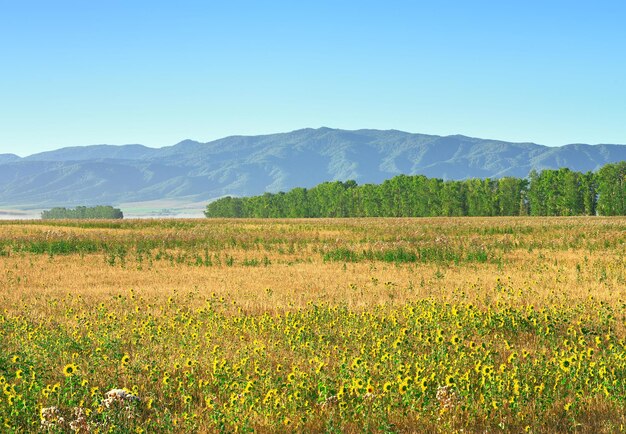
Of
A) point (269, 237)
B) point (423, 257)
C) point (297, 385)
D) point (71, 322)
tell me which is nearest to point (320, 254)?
point (423, 257)

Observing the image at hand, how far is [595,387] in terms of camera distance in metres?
9.27

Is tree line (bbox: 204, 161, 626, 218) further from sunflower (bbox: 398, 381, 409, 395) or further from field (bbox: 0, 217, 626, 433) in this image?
sunflower (bbox: 398, 381, 409, 395)

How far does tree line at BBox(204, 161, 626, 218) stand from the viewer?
104375 millimetres

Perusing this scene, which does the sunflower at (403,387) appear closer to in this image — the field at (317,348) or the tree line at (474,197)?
the field at (317,348)

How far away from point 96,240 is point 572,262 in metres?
30.0

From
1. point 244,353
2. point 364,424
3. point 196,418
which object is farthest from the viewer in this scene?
point 244,353

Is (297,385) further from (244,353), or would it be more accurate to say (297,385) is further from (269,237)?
(269,237)

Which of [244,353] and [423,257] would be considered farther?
[423,257]

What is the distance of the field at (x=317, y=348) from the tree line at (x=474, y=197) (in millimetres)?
83425

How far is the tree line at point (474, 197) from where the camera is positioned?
104 m

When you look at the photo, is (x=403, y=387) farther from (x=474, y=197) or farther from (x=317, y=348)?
(x=474, y=197)

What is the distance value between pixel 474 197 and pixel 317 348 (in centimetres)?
10964

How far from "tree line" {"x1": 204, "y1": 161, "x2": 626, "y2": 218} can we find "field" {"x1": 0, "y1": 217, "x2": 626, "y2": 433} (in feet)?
274

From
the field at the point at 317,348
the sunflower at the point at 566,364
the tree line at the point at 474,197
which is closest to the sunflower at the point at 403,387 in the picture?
the field at the point at 317,348
